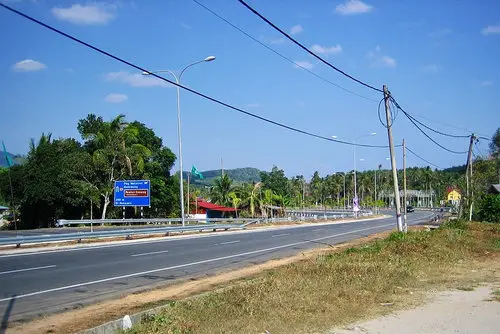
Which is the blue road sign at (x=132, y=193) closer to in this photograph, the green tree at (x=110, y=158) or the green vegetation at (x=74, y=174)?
the green vegetation at (x=74, y=174)

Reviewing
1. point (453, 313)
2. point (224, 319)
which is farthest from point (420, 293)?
point (224, 319)

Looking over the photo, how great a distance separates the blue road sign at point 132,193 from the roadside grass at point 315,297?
2705 cm

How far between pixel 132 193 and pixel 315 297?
109 ft

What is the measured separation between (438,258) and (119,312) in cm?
1173

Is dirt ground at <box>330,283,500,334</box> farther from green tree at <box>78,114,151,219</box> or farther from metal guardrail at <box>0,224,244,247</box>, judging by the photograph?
→ green tree at <box>78,114,151,219</box>

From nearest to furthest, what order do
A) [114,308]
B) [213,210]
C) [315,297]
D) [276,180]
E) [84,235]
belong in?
[315,297]
[114,308]
[84,235]
[213,210]
[276,180]

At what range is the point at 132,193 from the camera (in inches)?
1608

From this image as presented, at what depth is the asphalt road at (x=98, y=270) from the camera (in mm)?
10680

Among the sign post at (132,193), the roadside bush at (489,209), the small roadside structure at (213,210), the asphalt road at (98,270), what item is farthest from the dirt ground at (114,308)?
the small roadside structure at (213,210)

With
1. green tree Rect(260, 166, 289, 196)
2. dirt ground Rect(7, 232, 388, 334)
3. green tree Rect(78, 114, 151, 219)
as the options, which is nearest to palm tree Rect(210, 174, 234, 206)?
green tree Rect(78, 114, 151, 219)

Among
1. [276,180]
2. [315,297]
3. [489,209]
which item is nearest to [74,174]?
[489,209]

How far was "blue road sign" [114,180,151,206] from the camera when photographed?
4053 cm

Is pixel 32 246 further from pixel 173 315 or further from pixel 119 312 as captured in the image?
pixel 173 315

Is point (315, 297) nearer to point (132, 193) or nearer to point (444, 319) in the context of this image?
point (444, 319)
